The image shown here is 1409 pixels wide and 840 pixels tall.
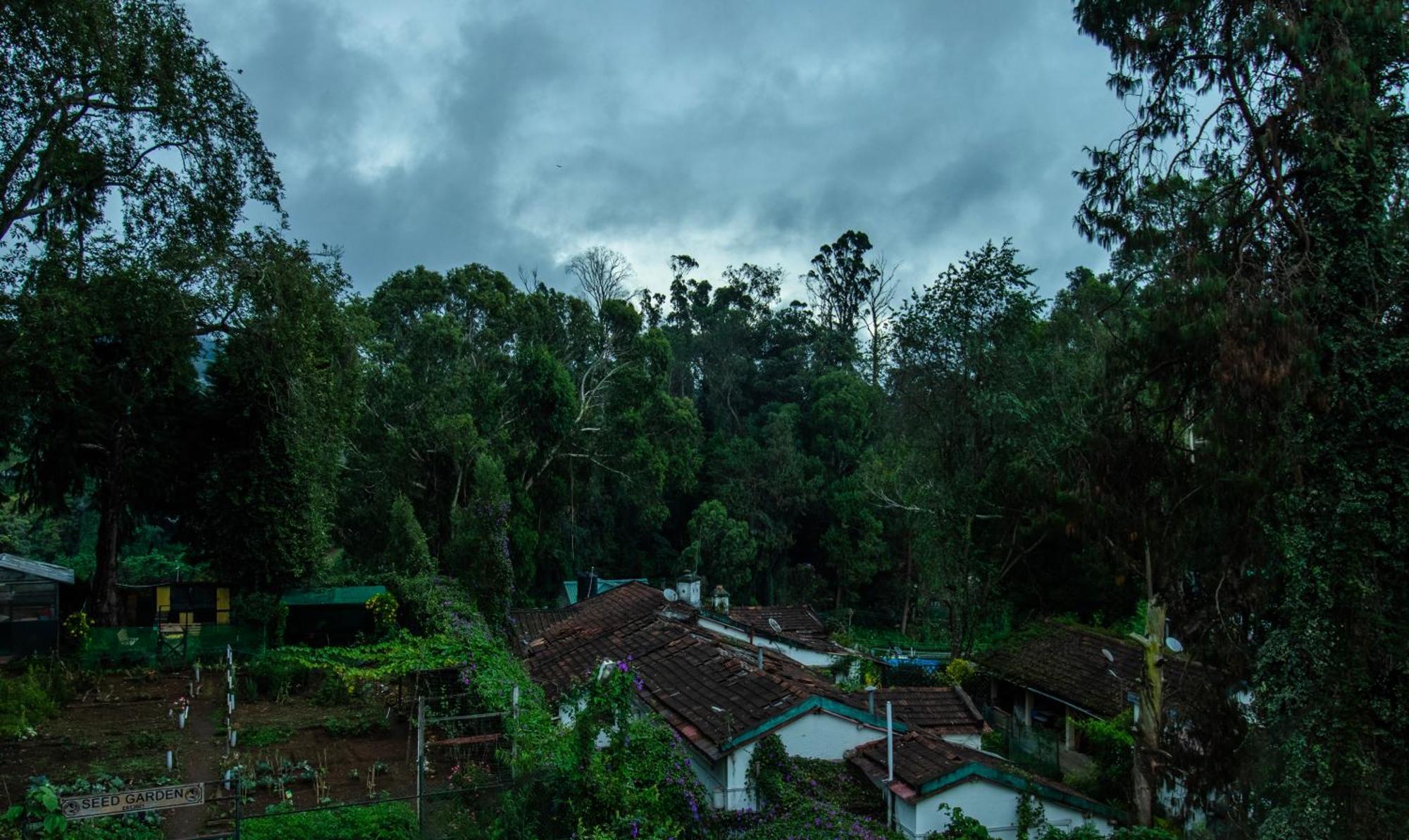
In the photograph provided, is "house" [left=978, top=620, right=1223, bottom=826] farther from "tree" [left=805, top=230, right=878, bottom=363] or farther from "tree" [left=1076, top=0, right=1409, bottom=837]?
"tree" [left=805, top=230, right=878, bottom=363]

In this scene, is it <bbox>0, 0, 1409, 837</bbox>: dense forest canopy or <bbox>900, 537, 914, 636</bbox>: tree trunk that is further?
<bbox>900, 537, 914, 636</bbox>: tree trunk

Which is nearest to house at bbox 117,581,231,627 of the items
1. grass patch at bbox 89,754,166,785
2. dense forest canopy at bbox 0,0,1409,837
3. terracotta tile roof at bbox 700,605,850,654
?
dense forest canopy at bbox 0,0,1409,837

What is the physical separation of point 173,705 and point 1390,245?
2072 centimetres

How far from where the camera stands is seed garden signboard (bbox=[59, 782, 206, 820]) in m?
7.18

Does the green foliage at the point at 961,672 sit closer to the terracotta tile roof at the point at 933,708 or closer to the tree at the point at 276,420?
the terracotta tile roof at the point at 933,708

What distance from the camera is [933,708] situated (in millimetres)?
14844

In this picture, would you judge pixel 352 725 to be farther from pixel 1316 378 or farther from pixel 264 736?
pixel 1316 378

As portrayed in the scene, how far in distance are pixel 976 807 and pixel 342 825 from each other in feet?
24.3

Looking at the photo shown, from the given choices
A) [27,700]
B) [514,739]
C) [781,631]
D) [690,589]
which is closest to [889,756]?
[514,739]

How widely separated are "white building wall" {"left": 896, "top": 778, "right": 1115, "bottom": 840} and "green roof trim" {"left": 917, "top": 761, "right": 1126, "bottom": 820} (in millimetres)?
71

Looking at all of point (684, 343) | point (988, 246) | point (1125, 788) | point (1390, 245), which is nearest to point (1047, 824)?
point (1125, 788)

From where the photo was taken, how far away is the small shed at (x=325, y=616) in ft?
78.2

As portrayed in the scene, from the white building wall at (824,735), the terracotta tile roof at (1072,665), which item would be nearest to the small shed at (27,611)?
the white building wall at (824,735)

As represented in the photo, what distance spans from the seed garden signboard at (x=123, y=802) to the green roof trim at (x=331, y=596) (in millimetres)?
17438
